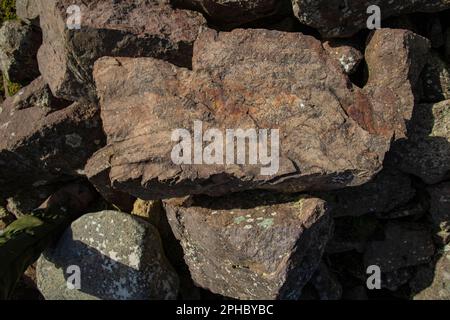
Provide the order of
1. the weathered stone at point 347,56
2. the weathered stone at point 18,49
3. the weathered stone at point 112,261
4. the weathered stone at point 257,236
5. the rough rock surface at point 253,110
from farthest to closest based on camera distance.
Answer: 1. the weathered stone at point 18,49
2. the weathered stone at point 112,261
3. the weathered stone at point 347,56
4. the weathered stone at point 257,236
5. the rough rock surface at point 253,110

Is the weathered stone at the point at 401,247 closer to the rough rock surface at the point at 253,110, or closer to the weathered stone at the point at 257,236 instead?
the weathered stone at the point at 257,236

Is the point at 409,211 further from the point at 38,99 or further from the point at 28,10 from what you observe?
the point at 28,10

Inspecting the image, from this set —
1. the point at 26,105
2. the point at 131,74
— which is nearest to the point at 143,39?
Answer: the point at 131,74

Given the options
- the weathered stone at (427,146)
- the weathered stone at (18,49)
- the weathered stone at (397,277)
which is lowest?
the weathered stone at (397,277)

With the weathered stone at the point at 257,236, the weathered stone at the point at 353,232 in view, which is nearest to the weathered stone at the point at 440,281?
the weathered stone at the point at 353,232

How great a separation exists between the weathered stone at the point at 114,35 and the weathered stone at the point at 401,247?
3384 millimetres

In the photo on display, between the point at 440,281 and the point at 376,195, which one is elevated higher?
the point at 376,195

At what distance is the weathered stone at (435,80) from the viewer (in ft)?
17.4

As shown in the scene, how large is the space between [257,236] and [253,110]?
1297mm

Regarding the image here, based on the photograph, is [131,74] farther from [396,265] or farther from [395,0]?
[396,265]

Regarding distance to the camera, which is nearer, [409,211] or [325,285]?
[409,211]

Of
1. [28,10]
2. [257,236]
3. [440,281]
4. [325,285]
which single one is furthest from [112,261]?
[440,281]

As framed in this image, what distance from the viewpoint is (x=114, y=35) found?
482 cm

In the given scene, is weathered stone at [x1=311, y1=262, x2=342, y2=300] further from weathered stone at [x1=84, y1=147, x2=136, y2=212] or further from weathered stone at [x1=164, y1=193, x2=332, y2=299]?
weathered stone at [x1=84, y1=147, x2=136, y2=212]
